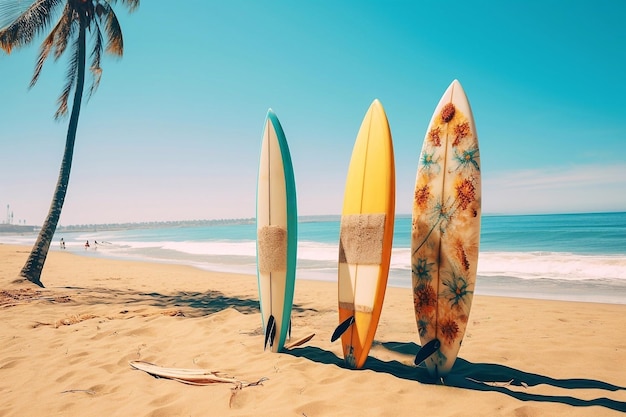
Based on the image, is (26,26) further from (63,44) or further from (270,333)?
(270,333)

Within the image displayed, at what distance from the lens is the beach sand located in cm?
232

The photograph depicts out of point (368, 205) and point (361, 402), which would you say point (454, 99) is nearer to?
point (368, 205)

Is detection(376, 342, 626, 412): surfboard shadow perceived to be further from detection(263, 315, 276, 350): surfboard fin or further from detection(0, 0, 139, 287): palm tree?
detection(0, 0, 139, 287): palm tree

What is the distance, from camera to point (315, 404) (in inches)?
90.2

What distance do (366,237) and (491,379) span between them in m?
1.44

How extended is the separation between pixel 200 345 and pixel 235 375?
37.2 inches

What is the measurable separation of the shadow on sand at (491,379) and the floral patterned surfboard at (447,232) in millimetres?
152

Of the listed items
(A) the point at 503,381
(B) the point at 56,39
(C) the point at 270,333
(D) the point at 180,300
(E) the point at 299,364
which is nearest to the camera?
(A) the point at 503,381

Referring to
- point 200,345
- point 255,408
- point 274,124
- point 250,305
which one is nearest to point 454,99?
point 274,124

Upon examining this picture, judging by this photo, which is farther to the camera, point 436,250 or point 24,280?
point 24,280

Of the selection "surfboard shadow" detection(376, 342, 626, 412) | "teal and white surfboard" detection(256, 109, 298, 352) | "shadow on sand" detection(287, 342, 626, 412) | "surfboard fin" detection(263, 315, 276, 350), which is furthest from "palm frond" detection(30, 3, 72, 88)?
"surfboard shadow" detection(376, 342, 626, 412)

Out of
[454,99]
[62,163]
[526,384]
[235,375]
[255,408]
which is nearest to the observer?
[255,408]

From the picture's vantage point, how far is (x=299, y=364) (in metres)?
3.06

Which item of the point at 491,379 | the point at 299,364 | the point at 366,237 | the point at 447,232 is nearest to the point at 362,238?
the point at 366,237
